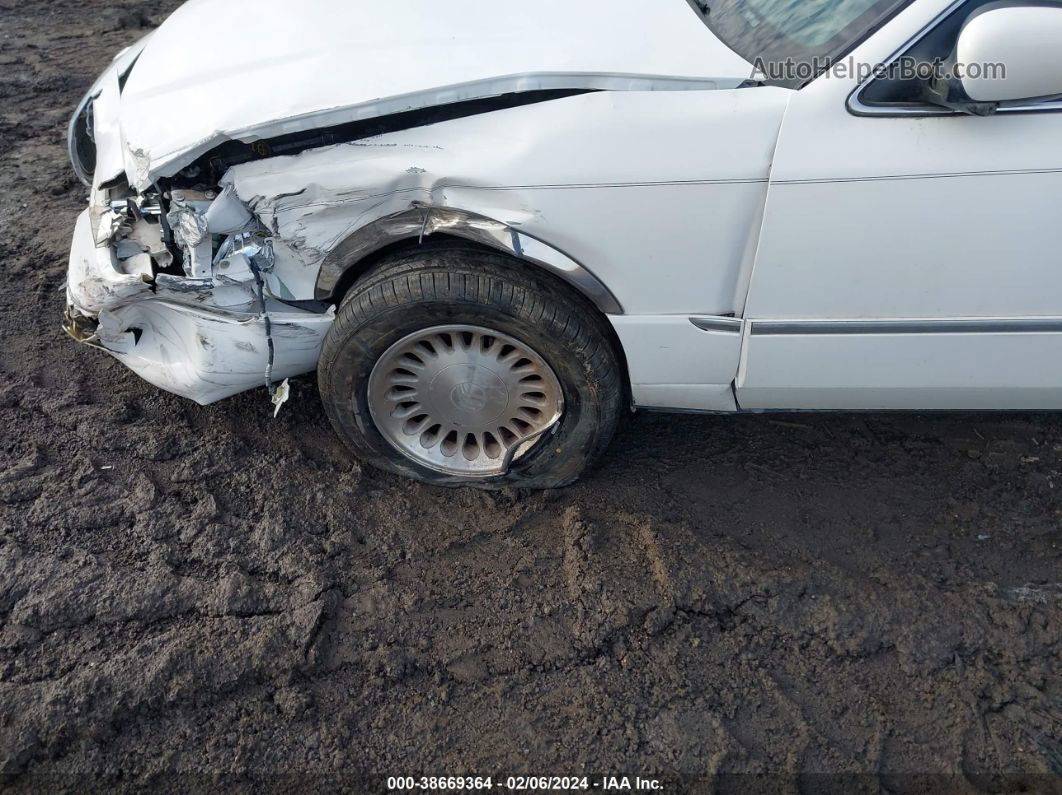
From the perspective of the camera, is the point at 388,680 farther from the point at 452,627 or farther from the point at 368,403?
the point at 368,403

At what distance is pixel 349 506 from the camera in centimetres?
277

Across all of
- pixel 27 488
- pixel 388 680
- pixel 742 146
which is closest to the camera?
pixel 742 146

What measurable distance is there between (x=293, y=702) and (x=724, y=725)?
116 cm

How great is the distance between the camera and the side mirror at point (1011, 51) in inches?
75.0

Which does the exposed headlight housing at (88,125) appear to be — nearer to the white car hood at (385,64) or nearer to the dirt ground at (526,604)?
the white car hood at (385,64)

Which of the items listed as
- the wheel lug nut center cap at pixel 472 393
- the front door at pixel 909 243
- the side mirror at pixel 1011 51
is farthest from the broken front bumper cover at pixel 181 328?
the side mirror at pixel 1011 51

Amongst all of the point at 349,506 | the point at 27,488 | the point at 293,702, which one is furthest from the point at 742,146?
the point at 27,488

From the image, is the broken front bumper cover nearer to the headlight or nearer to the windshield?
the headlight

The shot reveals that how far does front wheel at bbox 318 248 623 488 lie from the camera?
2.41m

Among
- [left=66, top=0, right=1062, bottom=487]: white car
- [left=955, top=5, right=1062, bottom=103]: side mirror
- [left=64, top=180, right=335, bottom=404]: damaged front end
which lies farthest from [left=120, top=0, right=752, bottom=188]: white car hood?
[left=955, top=5, right=1062, bottom=103]: side mirror

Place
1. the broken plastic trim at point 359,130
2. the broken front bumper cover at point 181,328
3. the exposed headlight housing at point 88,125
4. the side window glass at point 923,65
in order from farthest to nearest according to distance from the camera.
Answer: the exposed headlight housing at point 88,125, the broken front bumper cover at point 181,328, the broken plastic trim at point 359,130, the side window glass at point 923,65

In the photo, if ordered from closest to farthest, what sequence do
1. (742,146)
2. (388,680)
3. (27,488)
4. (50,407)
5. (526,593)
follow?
(742,146) → (388,680) → (526,593) → (27,488) → (50,407)

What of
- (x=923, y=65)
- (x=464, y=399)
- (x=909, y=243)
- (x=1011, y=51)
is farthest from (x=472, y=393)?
(x=1011, y=51)

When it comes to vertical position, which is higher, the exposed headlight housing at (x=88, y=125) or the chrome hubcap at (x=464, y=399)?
the exposed headlight housing at (x=88, y=125)
